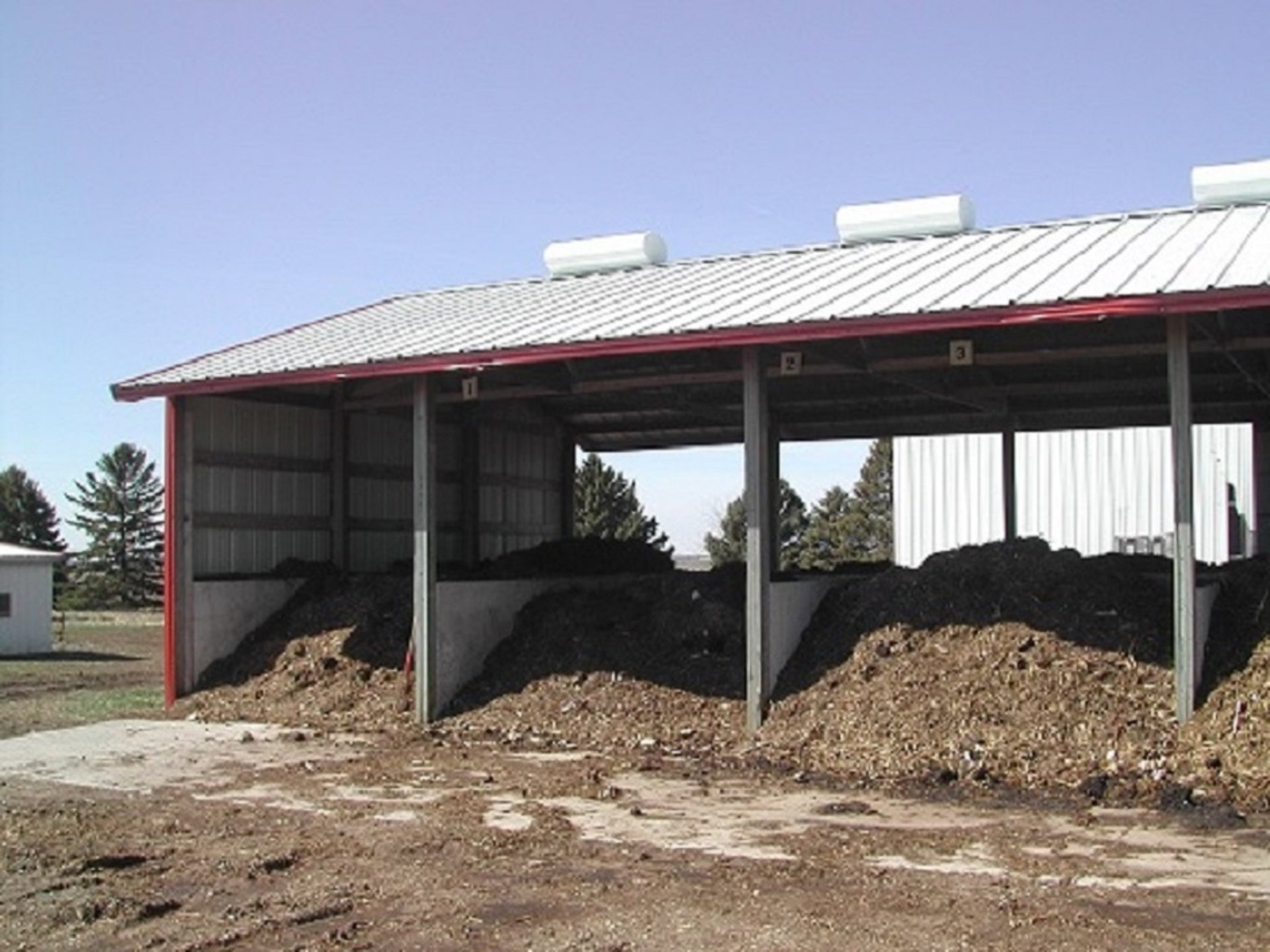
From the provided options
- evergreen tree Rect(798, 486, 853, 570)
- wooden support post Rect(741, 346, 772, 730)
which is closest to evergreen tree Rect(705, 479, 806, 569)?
evergreen tree Rect(798, 486, 853, 570)

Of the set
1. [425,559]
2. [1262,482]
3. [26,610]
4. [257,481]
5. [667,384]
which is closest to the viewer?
[425,559]

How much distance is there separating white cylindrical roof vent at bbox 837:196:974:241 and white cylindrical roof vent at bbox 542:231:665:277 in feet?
8.64

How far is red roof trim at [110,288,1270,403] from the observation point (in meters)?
10.4

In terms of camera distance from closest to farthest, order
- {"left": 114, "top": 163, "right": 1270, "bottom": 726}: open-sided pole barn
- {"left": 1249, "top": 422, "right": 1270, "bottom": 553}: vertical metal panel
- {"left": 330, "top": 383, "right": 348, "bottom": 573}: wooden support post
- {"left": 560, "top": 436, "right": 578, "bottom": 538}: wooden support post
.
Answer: {"left": 114, "top": 163, "right": 1270, "bottom": 726}: open-sided pole barn < {"left": 1249, "top": 422, "right": 1270, "bottom": 553}: vertical metal panel < {"left": 330, "top": 383, "right": 348, "bottom": 573}: wooden support post < {"left": 560, "top": 436, "right": 578, "bottom": 538}: wooden support post

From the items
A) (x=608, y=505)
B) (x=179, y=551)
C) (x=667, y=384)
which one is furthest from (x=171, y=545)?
(x=608, y=505)

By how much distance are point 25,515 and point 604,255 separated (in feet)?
209

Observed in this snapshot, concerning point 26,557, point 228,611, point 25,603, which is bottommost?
point 25,603

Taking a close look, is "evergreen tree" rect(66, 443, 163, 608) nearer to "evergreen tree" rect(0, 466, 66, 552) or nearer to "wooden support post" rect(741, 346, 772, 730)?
"evergreen tree" rect(0, 466, 66, 552)

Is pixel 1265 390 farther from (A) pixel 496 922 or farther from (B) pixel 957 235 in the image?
(A) pixel 496 922

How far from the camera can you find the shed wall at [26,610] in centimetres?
3022

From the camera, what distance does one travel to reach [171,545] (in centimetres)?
1625

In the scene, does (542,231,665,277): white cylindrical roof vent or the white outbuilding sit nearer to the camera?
(542,231,665,277): white cylindrical roof vent

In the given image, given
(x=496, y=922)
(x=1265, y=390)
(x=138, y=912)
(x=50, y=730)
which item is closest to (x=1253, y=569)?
(x=1265, y=390)

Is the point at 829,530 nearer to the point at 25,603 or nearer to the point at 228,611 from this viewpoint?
the point at 25,603
